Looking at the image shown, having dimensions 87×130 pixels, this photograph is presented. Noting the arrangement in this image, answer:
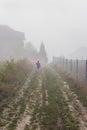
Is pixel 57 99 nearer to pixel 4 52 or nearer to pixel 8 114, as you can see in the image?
pixel 8 114

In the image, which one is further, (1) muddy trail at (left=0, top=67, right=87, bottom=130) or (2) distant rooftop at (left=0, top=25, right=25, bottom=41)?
(2) distant rooftop at (left=0, top=25, right=25, bottom=41)

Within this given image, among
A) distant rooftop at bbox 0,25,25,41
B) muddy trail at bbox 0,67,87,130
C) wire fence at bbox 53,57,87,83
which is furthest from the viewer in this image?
distant rooftop at bbox 0,25,25,41

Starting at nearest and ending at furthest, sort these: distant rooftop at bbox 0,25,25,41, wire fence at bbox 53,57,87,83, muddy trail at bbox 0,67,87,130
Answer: muddy trail at bbox 0,67,87,130 < wire fence at bbox 53,57,87,83 < distant rooftop at bbox 0,25,25,41

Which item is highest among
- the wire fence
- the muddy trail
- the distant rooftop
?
the distant rooftop

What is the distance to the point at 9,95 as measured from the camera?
16.4 meters

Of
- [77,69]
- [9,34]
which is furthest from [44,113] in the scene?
[9,34]

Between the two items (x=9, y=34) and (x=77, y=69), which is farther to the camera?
(x=9, y=34)

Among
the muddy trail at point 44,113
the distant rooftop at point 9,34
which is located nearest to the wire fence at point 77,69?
the muddy trail at point 44,113

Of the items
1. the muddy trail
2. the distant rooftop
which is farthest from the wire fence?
the distant rooftop

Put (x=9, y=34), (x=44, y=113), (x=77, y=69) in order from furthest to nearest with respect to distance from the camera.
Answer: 1. (x=9, y=34)
2. (x=77, y=69)
3. (x=44, y=113)

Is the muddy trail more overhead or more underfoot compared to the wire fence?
more underfoot

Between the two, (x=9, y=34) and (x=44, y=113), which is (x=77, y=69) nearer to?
(x=44, y=113)

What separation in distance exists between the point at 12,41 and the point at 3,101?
73.8 m

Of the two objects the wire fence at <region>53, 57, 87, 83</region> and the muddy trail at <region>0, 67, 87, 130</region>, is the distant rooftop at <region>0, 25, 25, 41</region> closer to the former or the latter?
the wire fence at <region>53, 57, 87, 83</region>
